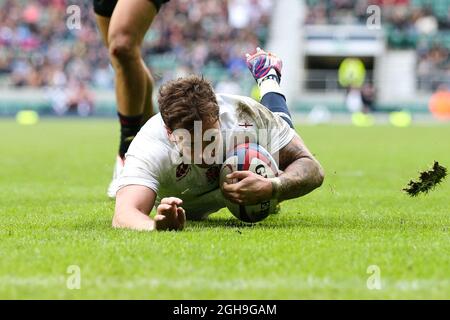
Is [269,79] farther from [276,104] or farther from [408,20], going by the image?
[408,20]

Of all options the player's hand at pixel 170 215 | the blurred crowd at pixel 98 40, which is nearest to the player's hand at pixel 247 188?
the player's hand at pixel 170 215

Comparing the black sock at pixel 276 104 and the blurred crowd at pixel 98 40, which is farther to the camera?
the blurred crowd at pixel 98 40

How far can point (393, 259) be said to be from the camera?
12.6ft

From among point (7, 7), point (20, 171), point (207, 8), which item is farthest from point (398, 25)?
point (20, 171)

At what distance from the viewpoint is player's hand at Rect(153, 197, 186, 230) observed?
442cm

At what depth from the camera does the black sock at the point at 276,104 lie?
5613 mm

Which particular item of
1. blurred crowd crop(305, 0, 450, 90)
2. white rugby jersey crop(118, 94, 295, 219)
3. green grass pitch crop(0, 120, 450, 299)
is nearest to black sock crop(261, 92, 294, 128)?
white rugby jersey crop(118, 94, 295, 219)

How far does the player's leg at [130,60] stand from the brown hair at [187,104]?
5.96 ft

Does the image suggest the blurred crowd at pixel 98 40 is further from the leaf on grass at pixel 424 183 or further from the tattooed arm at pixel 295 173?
the tattooed arm at pixel 295 173

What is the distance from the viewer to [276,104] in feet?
18.8

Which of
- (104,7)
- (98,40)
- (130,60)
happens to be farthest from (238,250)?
(98,40)

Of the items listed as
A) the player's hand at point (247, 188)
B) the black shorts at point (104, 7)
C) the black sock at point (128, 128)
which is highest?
the black shorts at point (104, 7)
